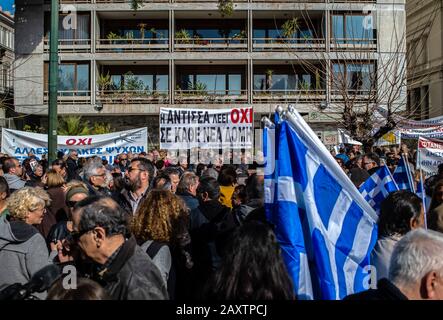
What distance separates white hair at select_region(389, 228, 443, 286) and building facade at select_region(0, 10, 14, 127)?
29429 mm

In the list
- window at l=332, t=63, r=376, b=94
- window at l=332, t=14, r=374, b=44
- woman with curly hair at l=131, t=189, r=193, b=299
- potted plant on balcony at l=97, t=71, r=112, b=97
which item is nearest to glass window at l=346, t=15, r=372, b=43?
window at l=332, t=14, r=374, b=44

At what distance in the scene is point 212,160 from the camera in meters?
13.6

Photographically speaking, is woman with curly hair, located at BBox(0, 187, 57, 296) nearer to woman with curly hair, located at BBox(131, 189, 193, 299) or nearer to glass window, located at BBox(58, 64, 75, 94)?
woman with curly hair, located at BBox(131, 189, 193, 299)

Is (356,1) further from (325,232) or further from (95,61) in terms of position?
(325,232)

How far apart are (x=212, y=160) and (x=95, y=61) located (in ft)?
58.9

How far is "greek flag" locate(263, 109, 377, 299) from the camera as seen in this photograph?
143 inches

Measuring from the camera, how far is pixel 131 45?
96.2 ft

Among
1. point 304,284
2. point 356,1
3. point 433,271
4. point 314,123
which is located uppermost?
point 356,1

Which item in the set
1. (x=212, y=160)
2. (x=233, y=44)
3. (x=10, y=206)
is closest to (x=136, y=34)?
(x=233, y=44)

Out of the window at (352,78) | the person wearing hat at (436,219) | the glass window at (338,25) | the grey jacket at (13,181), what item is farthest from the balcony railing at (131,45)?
the person wearing hat at (436,219)

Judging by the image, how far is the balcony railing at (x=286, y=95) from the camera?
28.8m

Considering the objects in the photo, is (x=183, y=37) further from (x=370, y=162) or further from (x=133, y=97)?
(x=370, y=162)

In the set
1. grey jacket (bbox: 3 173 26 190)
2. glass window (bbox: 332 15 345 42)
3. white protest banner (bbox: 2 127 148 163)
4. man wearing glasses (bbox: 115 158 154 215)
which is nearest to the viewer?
man wearing glasses (bbox: 115 158 154 215)

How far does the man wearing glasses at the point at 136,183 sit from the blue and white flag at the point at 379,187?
243cm
